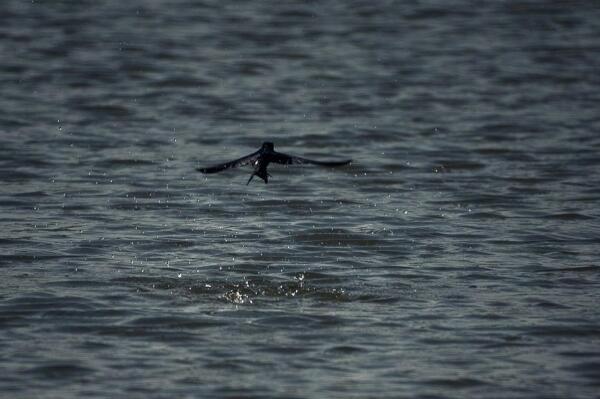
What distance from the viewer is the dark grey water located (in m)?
8.14

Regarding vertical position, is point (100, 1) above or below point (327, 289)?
above

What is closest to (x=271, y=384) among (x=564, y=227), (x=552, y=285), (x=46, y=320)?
(x=46, y=320)

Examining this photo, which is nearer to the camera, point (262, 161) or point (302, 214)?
point (262, 161)

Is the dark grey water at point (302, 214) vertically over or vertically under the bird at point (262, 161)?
under

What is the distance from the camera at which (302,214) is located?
12.3 meters

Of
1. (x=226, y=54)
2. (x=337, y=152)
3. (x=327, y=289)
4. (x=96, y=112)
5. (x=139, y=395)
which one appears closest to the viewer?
(x=139, y=395)

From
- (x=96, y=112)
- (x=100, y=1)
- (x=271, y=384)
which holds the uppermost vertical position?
(x=100, y=1)

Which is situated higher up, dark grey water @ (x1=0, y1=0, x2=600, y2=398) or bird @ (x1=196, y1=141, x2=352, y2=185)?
bird @ (x1=196, y1=141, x2=352, y2=185)

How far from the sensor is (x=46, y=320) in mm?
8836

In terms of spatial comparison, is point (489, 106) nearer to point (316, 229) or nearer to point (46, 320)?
point (316, 229)

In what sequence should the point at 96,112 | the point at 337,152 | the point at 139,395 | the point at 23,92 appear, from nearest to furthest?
the point at 139,395
the point at 337,152
the point at 96,112
the point at 23,92

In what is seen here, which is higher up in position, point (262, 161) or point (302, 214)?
point (262, 161)

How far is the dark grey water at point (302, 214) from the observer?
26.7 feet

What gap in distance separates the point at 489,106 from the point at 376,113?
5.40 ft
